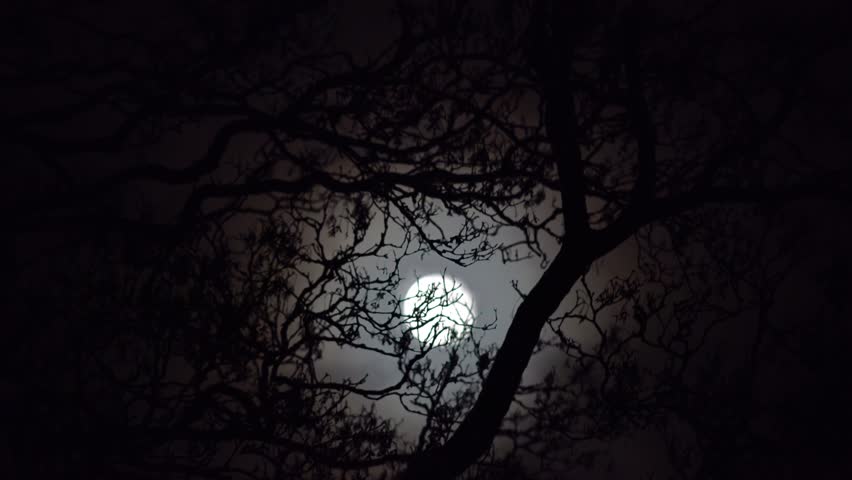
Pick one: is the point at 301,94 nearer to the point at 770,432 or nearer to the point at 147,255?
the point at 147,255

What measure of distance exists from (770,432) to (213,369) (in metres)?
3.58

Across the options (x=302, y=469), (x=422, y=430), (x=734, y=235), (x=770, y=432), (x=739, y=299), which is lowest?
(x=302, y=469)

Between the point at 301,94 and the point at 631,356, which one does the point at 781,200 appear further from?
the point at 301,94

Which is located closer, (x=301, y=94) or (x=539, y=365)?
(x=301, y=94)

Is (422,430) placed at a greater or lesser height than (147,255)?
lesser

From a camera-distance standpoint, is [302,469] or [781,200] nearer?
[302,469]

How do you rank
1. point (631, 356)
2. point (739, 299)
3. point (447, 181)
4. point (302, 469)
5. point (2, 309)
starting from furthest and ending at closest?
point (739, 299) < point (631, 356) < point (447, 181) < point (302, 469) < point (2, 309)

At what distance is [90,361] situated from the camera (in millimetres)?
3326

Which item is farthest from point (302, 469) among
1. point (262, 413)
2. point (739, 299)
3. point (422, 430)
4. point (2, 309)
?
point (739, 299)

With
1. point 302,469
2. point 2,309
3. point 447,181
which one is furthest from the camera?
point 447,181

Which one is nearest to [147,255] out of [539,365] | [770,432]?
[539,365]

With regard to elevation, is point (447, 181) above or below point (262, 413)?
above

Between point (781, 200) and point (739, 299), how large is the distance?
0.85m

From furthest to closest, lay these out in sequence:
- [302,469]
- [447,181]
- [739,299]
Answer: [739,299] → [447,181] → [302,469]
